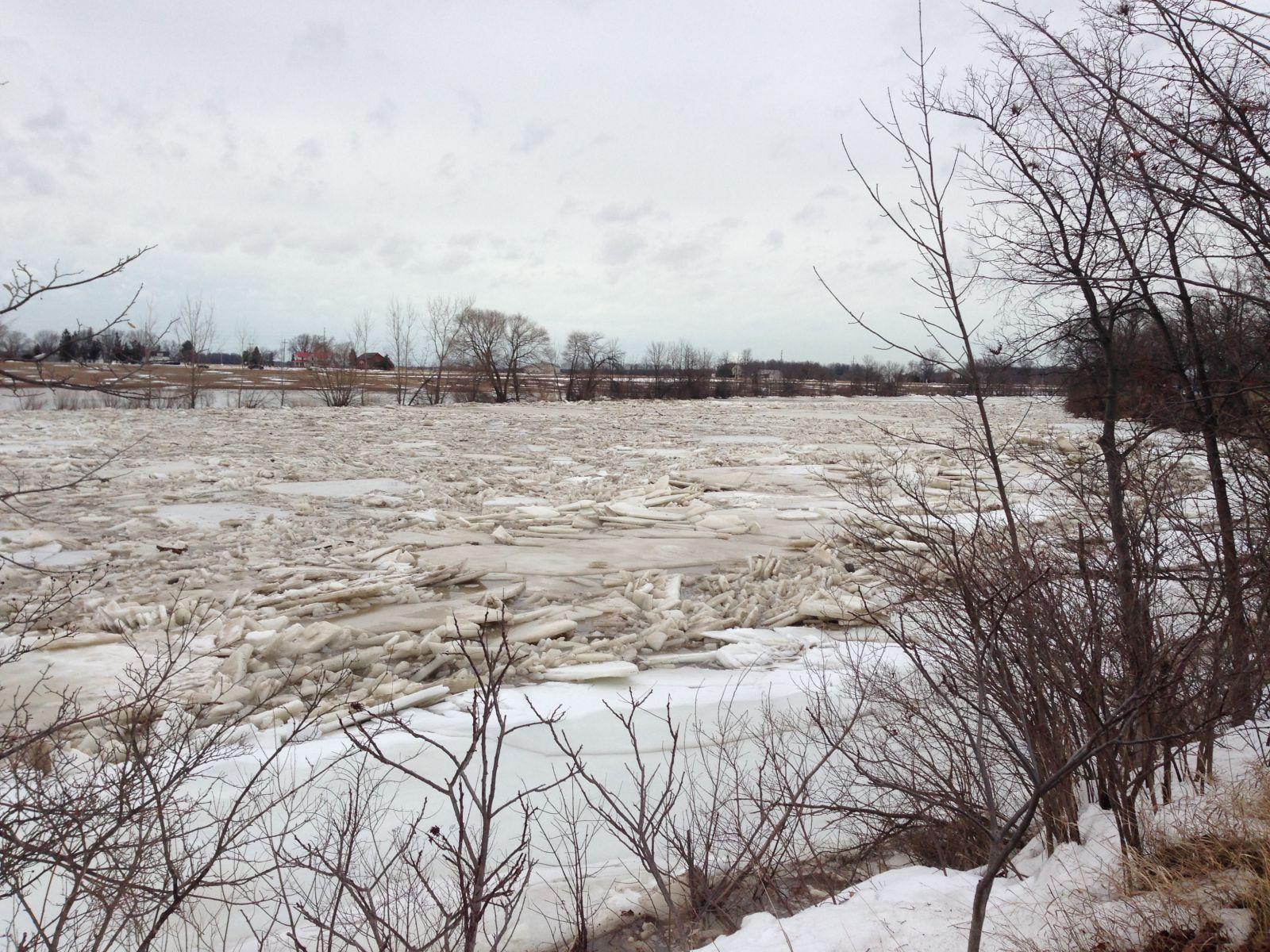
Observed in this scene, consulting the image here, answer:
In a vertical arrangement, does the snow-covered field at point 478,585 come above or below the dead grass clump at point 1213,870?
below

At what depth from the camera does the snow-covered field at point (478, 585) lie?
5.07 meters

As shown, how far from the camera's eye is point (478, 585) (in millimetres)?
8398

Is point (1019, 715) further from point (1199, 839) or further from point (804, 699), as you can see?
point (804, 699)

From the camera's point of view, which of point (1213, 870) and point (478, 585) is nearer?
point (1213, 870)

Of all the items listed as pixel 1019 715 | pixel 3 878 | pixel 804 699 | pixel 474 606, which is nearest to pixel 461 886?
pixel 3 878

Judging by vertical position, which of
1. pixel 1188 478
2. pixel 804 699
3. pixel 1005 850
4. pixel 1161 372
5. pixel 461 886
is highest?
pixel 1161 372

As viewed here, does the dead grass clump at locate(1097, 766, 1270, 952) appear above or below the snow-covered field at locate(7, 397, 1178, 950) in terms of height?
above

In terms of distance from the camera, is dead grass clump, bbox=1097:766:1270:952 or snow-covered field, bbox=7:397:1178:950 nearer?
dead grass clump, bbox=1097:766:1270:952

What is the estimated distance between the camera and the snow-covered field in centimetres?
507

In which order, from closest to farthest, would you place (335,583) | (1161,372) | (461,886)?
(461,886) → (1161,372) → (335,583)

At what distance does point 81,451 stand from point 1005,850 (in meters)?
18.5

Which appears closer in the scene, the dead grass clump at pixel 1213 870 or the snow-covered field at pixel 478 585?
the dead grass clump at pixel 1213 870

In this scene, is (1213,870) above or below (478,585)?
above

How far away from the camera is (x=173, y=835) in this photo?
9.49 feet
